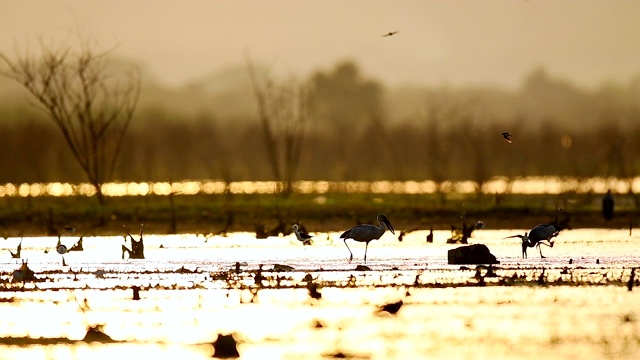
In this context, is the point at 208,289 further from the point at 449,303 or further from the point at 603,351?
the point at 603,351

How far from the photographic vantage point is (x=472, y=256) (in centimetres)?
1941

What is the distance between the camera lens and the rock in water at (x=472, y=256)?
63.4ft

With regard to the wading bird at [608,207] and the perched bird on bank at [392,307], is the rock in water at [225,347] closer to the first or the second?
the perched bird on bank at [392,307]

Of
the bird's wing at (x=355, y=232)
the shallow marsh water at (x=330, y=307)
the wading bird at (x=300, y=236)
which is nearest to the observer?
the shallow marsh water at (x=330, y=307)

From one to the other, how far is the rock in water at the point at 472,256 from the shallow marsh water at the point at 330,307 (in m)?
0.21

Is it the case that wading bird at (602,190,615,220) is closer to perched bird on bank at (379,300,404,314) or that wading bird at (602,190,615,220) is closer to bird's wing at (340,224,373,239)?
bird's wing at (340,224,373,239)

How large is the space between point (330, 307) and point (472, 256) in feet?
17.2

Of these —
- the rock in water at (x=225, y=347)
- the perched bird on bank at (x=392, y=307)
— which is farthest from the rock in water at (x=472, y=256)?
the rock in water at (x=225, y=347)

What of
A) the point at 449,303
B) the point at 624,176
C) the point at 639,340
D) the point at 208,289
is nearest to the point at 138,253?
the point at 208,289

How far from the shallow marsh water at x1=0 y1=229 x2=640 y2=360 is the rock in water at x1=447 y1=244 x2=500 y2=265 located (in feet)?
0.70

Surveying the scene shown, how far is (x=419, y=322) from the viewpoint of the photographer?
44.2 ft

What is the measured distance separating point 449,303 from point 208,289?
317 cm

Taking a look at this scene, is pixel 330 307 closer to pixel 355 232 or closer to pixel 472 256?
pixel 472 256

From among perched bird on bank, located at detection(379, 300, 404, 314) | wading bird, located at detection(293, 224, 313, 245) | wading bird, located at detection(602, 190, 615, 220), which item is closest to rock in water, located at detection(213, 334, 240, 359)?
perched bird on bank, located at detection(379, 300, 404, 314)
